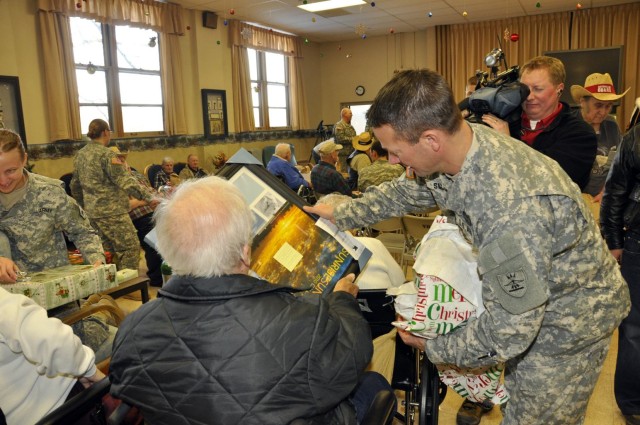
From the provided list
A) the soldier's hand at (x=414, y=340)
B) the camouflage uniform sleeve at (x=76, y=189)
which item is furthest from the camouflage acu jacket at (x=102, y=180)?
the soldier's hand at (x=414, y=340)

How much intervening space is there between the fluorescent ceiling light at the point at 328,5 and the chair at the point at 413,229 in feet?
18.3

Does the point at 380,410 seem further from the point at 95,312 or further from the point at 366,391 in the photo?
the point at 95,312

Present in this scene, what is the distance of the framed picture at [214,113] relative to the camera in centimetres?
868

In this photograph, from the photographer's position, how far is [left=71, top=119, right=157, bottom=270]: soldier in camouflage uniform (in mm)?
4090

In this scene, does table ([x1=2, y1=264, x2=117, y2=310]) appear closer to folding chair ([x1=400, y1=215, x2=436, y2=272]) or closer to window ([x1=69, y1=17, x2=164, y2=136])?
folding chair ([x1=400, y1=215, x2=436, y2=272])

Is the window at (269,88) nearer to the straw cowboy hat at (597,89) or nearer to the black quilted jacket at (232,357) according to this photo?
the straw cowboy hat at (597,89)

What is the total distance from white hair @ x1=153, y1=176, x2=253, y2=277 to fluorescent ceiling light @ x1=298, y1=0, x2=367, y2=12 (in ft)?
24.8

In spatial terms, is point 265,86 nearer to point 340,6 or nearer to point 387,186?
point 340,6

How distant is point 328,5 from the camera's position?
8188 mm

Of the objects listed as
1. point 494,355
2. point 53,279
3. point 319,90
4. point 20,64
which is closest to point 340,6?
point 319,90

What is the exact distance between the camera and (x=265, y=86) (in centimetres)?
1034

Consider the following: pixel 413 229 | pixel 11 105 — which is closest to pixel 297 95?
pixel 11 105

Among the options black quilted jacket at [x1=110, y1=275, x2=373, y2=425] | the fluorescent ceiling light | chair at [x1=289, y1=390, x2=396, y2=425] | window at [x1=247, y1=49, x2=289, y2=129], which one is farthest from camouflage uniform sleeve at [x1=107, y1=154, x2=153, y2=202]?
window at [x1=247, y1=49, x2=289, y2=129]

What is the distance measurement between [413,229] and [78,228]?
220cm
